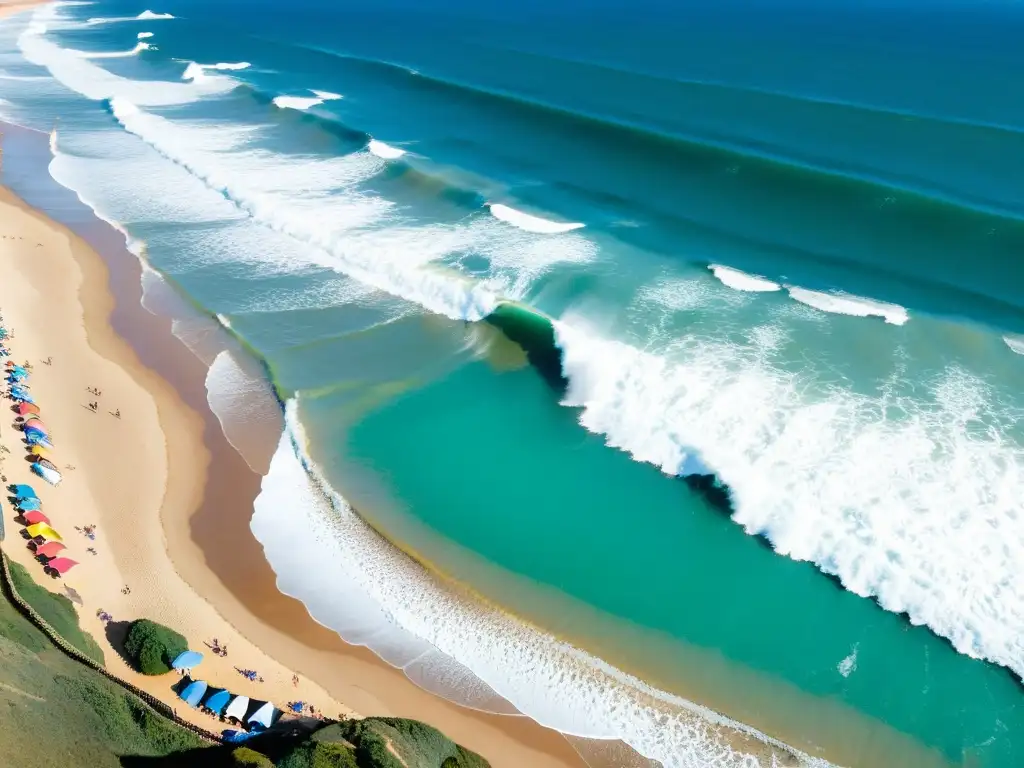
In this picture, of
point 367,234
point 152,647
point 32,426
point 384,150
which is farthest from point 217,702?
point 384,150

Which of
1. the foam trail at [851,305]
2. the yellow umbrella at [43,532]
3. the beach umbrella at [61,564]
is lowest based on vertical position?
the beach umbrella at [61,564]

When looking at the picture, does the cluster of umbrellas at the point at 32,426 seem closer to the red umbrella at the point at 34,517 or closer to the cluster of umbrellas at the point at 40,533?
the cluster of umbrellas at the point at 40,533

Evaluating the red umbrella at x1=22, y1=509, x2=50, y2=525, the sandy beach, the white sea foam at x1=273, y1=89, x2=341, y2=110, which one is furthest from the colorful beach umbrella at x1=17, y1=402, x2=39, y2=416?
the white sea foam at x1=273, y1=89, x2=341, y2=110

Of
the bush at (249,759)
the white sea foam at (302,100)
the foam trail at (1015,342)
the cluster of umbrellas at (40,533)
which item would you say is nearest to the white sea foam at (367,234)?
the white sea foam at (302,100)

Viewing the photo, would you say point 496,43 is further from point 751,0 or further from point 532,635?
point 532,635

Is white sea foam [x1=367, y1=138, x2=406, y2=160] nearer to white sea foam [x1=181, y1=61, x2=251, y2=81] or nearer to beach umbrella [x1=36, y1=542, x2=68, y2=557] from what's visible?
white sea foam [x1=181, y1=61, x2=251, y2=81]

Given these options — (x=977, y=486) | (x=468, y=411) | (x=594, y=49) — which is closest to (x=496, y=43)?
(x=594, y=49)
